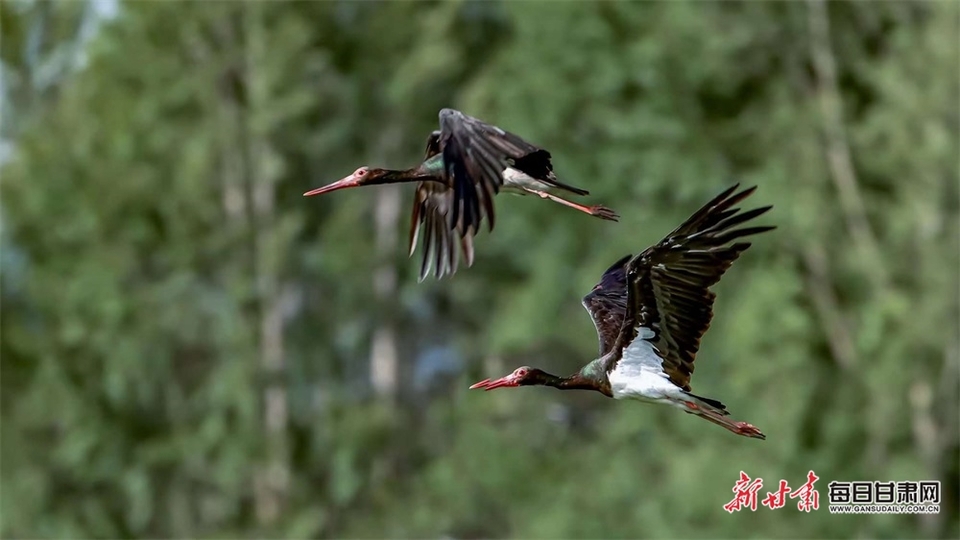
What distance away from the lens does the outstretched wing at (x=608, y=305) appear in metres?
7.77

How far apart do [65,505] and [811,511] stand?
9943 mm

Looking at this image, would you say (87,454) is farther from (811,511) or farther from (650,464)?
(811,511)

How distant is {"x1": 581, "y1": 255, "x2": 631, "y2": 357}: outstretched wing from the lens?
306 inches

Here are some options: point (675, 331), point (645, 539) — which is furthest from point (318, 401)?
point (675, 331)

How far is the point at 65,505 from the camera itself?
25094 millimetres

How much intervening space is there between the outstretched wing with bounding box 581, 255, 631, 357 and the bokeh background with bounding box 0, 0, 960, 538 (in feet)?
35.7

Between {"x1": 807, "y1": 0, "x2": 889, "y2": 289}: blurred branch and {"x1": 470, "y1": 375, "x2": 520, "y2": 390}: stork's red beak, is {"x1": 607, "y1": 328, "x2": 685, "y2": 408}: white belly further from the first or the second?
{"x1": 807, "y1": 0, "x2": 889, "y2": 289}: blurred branch

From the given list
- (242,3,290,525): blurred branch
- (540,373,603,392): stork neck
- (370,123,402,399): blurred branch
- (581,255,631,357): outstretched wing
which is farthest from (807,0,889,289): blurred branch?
(540,373,603,392): stork neck

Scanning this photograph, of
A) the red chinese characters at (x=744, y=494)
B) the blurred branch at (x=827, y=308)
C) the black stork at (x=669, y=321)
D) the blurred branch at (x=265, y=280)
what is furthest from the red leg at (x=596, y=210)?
the blurred branch at (x=265, y=280)

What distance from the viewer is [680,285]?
268 inches

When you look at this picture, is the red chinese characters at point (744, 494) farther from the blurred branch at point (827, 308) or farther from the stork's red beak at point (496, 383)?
the stork's red beak at point (496, 383)

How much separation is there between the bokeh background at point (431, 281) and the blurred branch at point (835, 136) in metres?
0.04

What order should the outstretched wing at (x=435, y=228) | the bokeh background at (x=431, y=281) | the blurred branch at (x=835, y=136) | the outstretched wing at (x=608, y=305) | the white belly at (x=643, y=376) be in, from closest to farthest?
the white belly at (x=643, y=376) < the outstretched wing at (x=608, y=305) < the outstretched wing at (x=435, y=228) < the bokeh background at (x=431, y=281) < the blurred branch at (x=835, y=136)

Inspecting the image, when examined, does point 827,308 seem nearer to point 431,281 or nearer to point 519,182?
point 431,281
